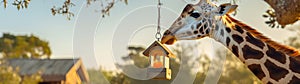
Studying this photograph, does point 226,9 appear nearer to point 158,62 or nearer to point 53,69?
point 158,62

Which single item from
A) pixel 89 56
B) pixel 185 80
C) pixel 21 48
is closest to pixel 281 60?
pixel 89 56

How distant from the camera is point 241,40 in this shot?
6.70ft

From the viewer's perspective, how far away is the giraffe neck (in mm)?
1888

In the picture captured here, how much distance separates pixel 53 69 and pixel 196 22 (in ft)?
24.7

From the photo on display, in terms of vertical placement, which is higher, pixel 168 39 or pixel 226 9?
pixel 226 9

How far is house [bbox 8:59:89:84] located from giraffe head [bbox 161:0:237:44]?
6.71 m

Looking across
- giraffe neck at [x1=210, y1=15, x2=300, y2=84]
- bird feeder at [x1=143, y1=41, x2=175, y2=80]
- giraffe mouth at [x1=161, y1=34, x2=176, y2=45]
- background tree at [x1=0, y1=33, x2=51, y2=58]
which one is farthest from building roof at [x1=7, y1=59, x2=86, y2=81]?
giraffe neck at [x1=210, y1=15, x2=300, y2=84]

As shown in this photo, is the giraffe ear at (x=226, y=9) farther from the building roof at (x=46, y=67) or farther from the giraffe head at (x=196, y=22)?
the building roof at (x=46, y=67)

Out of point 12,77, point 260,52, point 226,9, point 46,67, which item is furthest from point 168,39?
point 46,67

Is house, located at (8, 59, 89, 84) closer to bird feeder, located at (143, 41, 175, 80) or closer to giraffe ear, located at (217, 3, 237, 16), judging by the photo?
bird feeder, located at (143, 41, 175, 80)

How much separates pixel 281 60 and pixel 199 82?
4568mm

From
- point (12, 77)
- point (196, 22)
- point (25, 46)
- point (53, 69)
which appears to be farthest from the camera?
point (25, 46)

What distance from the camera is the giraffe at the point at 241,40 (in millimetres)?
1898

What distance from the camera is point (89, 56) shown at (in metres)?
3.69
